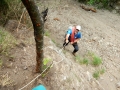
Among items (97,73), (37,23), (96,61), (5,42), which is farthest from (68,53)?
(37,23)

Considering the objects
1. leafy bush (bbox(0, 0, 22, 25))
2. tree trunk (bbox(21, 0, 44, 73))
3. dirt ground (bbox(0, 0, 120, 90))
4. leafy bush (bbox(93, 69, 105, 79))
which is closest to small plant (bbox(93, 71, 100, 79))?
leafy bush (bbox(93, 69, 105, 79))

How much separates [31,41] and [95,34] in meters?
3.98

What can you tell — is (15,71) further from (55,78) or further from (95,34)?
(95,34)

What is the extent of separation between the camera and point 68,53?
294 inches

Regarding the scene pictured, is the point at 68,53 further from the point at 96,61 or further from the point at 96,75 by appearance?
the point at 96,75

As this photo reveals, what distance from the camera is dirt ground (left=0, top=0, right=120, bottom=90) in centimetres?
473

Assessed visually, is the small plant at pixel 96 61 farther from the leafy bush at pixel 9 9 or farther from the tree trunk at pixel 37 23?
the tree trunk at pixel 37 23

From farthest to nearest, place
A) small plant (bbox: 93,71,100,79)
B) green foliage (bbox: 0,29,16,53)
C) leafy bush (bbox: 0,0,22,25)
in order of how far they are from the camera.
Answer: leafy bush (bbox: 0,0,22,25), small plant (bbox: 93,71,100,79), green foliage (bbox: 0,29,16,53)

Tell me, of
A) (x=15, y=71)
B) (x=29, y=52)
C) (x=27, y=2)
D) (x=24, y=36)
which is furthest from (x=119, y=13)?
(x=27, y=2)

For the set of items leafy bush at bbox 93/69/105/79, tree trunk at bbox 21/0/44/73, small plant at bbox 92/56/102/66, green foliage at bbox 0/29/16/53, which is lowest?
leafy bush at bbox 93/69/105/79

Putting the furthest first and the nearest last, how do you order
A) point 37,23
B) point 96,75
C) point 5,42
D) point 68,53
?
point 68,53, point 96,75, point 5,42, point 37,23

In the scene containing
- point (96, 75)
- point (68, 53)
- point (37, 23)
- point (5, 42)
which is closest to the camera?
point (37, 23)

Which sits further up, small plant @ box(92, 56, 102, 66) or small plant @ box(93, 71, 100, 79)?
small plant @ box(92, 56, 102, 66)

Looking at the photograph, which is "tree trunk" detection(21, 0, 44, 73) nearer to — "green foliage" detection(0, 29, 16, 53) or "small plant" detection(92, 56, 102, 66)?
"green foliage" detection(0, 29, 16, 53)
